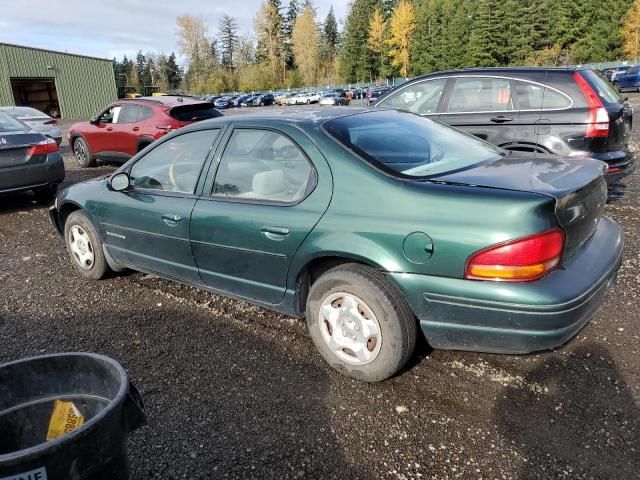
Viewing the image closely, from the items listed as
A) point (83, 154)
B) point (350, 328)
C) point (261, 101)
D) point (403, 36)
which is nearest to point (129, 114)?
point (83, 154)

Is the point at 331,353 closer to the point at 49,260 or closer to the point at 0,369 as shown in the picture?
the point at 0,369

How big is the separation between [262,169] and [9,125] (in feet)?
21.2

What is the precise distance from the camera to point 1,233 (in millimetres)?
6645

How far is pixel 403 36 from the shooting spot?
7375 cm

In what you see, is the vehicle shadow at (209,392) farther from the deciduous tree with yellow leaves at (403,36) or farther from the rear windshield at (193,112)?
the deciduous tree with yellow leaves at (403,36)

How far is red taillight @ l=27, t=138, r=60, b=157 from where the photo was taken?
7.42 m

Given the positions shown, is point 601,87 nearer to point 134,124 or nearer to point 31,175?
point 31,175

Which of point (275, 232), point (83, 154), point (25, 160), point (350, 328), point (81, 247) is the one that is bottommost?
point (83, 154)

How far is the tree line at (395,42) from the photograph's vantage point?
5719cm

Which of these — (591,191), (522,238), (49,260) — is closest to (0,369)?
(522,238)

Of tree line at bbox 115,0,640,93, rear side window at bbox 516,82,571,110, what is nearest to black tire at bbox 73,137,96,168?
rear side window at bbox 516,82,571,110

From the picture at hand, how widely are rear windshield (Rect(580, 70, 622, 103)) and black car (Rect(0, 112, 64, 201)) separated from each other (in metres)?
7.27

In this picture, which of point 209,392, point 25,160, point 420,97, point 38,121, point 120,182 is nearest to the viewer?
point 209,392

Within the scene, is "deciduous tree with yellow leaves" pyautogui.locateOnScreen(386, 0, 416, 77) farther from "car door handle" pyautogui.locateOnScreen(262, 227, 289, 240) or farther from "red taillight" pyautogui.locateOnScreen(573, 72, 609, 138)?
"car door handle" pyautogui.locateOnScreen(262, 227, 289, 240)
